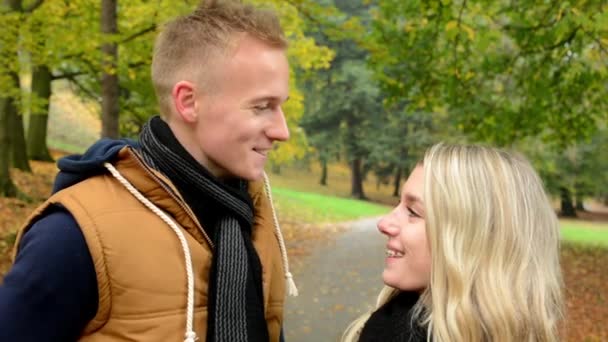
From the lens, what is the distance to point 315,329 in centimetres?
704

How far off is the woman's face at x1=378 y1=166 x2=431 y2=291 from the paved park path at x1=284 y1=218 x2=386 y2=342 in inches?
134

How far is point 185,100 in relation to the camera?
1.82 m

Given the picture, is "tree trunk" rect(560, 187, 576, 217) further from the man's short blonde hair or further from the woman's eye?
the man's short blonde hair

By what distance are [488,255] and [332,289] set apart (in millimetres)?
7582

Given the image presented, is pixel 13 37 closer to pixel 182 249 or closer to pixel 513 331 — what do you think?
pixel 182 249

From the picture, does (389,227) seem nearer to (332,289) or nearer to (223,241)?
(223,241)

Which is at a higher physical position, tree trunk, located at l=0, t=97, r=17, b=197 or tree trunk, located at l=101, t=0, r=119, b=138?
tree trunk, located at l=101, t=0, r=119, b=138

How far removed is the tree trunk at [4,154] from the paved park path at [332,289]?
6124mm

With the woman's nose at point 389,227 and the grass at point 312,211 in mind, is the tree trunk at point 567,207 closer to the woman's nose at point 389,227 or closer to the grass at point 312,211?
the grass at point 312,211

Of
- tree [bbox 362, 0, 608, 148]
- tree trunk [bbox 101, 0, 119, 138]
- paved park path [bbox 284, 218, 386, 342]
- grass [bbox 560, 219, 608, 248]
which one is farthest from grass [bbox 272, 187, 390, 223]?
tree trunk [bbox 101, 0, 119, 138]

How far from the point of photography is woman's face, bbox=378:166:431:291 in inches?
78.6

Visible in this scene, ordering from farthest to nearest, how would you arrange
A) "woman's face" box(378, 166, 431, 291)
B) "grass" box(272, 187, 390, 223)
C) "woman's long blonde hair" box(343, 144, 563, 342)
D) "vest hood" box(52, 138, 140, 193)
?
"grass" box(272, 187, 390, 223), "woman's face" box(378, 166, 431, 291), "woman's long blonde hair" box(343, 144, 563, 342), "vest hood" box(52, 138, 140, 193)

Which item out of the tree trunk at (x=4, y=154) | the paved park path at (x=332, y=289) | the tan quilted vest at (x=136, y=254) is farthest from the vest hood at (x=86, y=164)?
the tree trunk at (x=4, y=154)

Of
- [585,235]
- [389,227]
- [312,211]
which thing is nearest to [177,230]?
[389,227]
